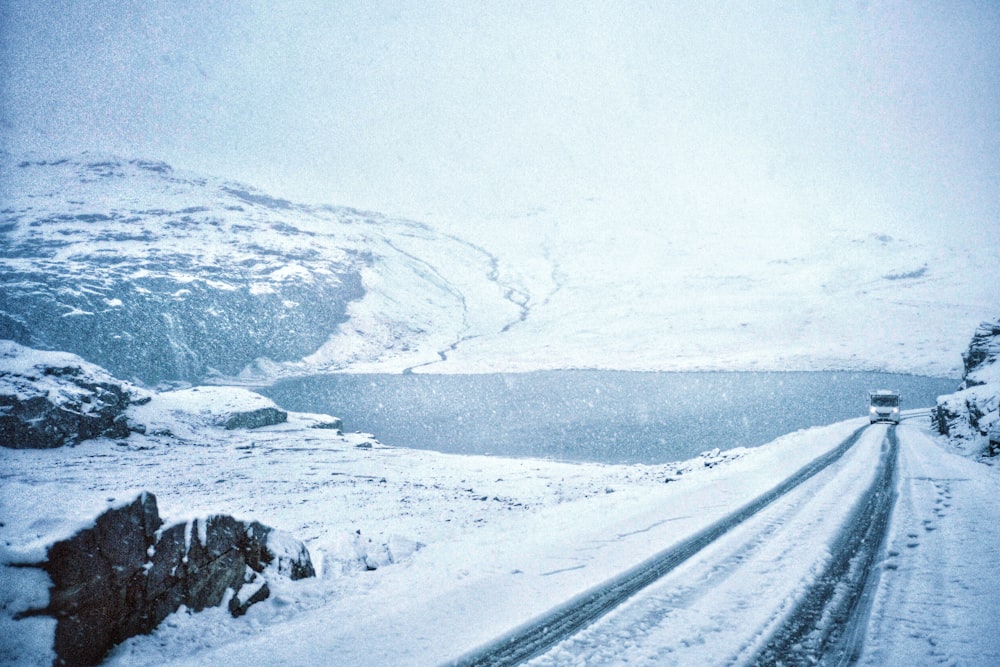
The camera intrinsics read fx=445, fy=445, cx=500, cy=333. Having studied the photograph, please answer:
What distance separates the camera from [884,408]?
80.0 feet

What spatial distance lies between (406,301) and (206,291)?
51.4 metres

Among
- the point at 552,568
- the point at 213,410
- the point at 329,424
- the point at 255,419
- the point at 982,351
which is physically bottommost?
the point at 329,424

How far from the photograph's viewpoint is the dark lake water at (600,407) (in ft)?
104

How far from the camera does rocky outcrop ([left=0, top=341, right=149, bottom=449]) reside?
687 inches

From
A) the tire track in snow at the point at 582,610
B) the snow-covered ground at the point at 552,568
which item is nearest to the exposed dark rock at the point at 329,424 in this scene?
the snow-covered ground at the point at 552,568

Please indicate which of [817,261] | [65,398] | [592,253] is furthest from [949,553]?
[592,253]

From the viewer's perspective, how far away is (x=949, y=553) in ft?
18.1

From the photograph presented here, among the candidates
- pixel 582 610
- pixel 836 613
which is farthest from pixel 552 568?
pixel 836 613

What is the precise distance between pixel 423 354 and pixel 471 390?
141ft

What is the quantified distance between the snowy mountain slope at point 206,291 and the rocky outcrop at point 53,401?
71.0m

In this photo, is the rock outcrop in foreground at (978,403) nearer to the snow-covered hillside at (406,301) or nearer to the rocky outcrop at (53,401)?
the rocky outcrop at (53,401)

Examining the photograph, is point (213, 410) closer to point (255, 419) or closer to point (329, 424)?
point (255, 419)

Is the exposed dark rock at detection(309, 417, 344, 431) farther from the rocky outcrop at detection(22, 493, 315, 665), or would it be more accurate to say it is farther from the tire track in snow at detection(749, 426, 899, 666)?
the tire track in snow at detection(749, 426, 899, 666)

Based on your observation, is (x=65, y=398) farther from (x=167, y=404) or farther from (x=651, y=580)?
(x=651, y=580)
